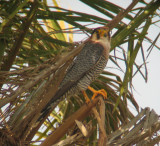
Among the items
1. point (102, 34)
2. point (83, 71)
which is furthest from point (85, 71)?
point (102, 34)

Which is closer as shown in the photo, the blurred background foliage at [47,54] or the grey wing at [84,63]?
the blurred background foliage at [47,54]

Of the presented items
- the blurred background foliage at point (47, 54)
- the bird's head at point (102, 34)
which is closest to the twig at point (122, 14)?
the blurred background foliage at point (47, 54)

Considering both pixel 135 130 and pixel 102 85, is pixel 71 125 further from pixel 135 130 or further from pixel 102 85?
pixel 102 85

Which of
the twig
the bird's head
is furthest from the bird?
the twig

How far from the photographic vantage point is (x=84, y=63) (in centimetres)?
376

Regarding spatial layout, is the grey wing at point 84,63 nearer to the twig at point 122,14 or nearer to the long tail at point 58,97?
the long tail at point 58,97

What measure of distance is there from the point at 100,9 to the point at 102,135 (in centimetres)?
160

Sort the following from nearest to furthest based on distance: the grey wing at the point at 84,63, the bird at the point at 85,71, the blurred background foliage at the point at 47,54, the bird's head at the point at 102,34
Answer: the blurred background foliage at the point at 47,54
the bird at the point at 85,71
the grey wing at the point at 84,63
the bird's head at the point at 102,34

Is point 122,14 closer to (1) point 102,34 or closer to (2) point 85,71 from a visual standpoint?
(2) point 85,71

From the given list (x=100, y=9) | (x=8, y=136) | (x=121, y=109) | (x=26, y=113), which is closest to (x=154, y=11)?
(x=100, y=9)

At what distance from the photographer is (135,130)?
243cm

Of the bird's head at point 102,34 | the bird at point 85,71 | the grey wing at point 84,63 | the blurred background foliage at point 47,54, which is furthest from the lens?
the bird's head at point 102,34

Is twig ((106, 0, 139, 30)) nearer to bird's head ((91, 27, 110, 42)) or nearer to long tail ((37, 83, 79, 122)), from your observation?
long tail ((37, 83, 79, 122))

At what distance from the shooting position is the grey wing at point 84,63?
140 inches
